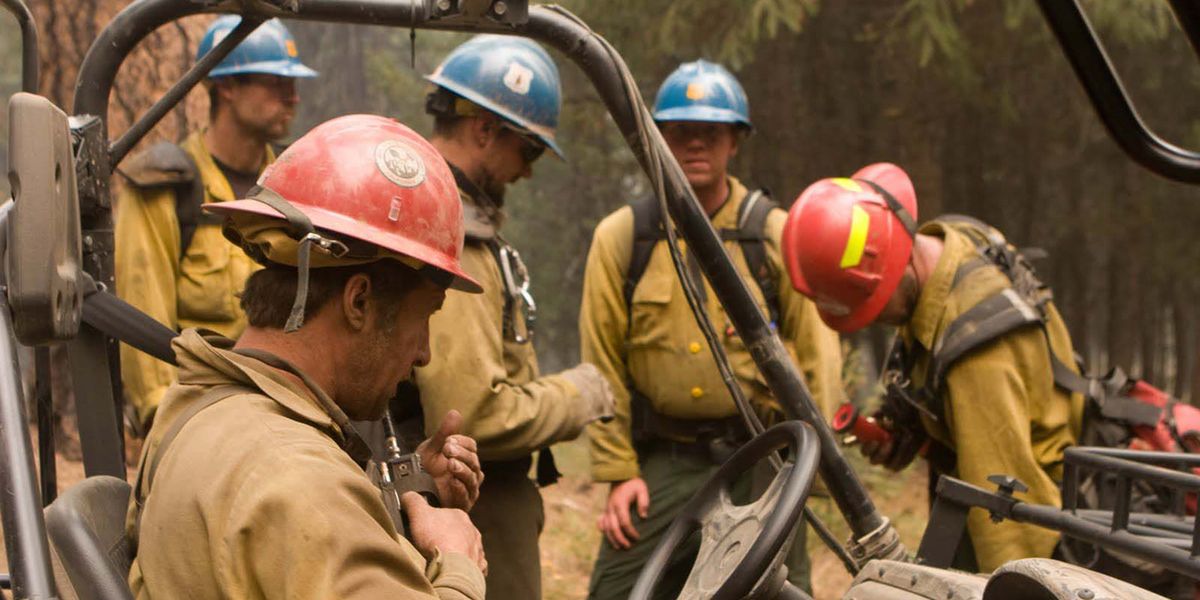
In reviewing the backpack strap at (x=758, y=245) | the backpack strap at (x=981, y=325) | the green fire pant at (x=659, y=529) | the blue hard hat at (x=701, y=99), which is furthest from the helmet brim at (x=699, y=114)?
the backpack strap at (x=981, y=325)

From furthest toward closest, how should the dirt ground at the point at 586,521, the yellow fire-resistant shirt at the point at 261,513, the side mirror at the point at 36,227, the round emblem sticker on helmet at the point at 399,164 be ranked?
1. the dirt ground at the point at 586,521
2. the round emblem sticker on helmet at the point at 399,164
3. the yellow fire-resistant shirt at the point at 261,513
4. the side mirror at the point at 36,227

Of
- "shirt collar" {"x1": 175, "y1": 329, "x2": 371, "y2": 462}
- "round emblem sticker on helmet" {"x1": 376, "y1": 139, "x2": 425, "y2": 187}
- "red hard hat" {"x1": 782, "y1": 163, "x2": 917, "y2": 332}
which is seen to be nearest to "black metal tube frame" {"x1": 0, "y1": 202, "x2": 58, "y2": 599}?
"shirt collar" {"x1": 175, "y1": 329, "x2": 371, "y2": 462}

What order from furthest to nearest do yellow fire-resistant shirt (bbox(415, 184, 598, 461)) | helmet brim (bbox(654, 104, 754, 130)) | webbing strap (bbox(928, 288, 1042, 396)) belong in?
helmet brim (bbox(654, 104, 754, 130)), webbing strap (bbox(928, 288, 1042, 396)), yellow fire-resistant shirt (bbox(415, 184, 598, 461))

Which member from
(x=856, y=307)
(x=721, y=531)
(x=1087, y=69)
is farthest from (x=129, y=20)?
(x=856, y=307)

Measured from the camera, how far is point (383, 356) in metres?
2.29

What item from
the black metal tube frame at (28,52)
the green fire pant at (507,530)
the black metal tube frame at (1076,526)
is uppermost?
the black metal tube frame at (28,52)

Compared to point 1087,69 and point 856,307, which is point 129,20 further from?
point 856,307

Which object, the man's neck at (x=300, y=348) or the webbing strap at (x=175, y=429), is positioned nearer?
the webbing strap at (x=175, y=429)

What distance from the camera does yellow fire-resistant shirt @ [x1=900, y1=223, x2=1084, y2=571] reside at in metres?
3.76

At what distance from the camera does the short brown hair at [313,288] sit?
7.29 feet

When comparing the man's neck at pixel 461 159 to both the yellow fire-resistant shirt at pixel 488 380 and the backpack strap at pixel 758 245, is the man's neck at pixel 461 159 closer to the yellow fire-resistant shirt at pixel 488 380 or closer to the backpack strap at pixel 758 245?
the yellow fire-resistant shirt at pixel 488 380

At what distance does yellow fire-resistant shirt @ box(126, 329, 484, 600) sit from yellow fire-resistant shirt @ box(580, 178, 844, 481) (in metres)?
2.75

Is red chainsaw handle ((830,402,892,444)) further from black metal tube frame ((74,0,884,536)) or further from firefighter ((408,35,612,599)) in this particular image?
black metal tube frame ((74,0,884,536))

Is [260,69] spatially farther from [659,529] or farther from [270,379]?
[270,379]
